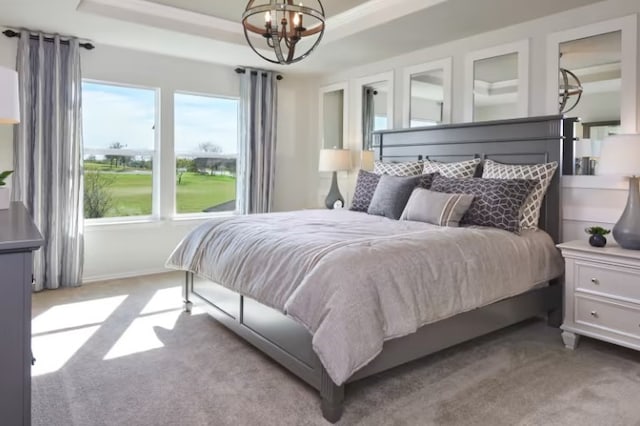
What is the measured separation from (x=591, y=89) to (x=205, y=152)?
4.06 metres

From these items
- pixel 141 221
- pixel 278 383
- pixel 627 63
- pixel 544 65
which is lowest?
pixel 278 383

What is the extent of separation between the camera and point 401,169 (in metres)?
4.27

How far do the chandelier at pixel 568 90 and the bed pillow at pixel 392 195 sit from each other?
1240 millimetres

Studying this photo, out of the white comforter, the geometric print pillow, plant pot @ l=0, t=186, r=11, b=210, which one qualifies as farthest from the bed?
plant pot @ l=0, t=186, r=11, b=210

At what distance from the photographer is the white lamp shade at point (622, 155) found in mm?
2697

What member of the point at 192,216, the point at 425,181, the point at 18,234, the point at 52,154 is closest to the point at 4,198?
the point at 18,234

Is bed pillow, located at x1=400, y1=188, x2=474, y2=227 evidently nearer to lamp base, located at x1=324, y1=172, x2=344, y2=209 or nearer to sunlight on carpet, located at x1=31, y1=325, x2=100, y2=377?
lamp base, located at x1=324, y1=172, x2=344, y2=209

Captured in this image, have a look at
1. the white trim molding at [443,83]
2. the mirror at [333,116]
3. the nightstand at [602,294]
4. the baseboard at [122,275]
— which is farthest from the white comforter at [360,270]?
the mirror at [333,116]

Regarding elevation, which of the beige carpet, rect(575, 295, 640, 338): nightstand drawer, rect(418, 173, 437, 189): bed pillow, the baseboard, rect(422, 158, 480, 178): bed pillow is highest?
rect(422, 158, 480, 178): bed pillow

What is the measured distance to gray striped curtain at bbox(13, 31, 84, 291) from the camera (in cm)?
411

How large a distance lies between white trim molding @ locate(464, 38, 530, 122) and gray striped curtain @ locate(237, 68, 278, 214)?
2498 millimetres

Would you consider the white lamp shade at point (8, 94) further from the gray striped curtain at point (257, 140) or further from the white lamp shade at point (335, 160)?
the gray striped curtain at point (257, 140)

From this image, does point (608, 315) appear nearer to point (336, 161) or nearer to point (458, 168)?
point (458, 168)

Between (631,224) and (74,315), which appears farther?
(74,315)
